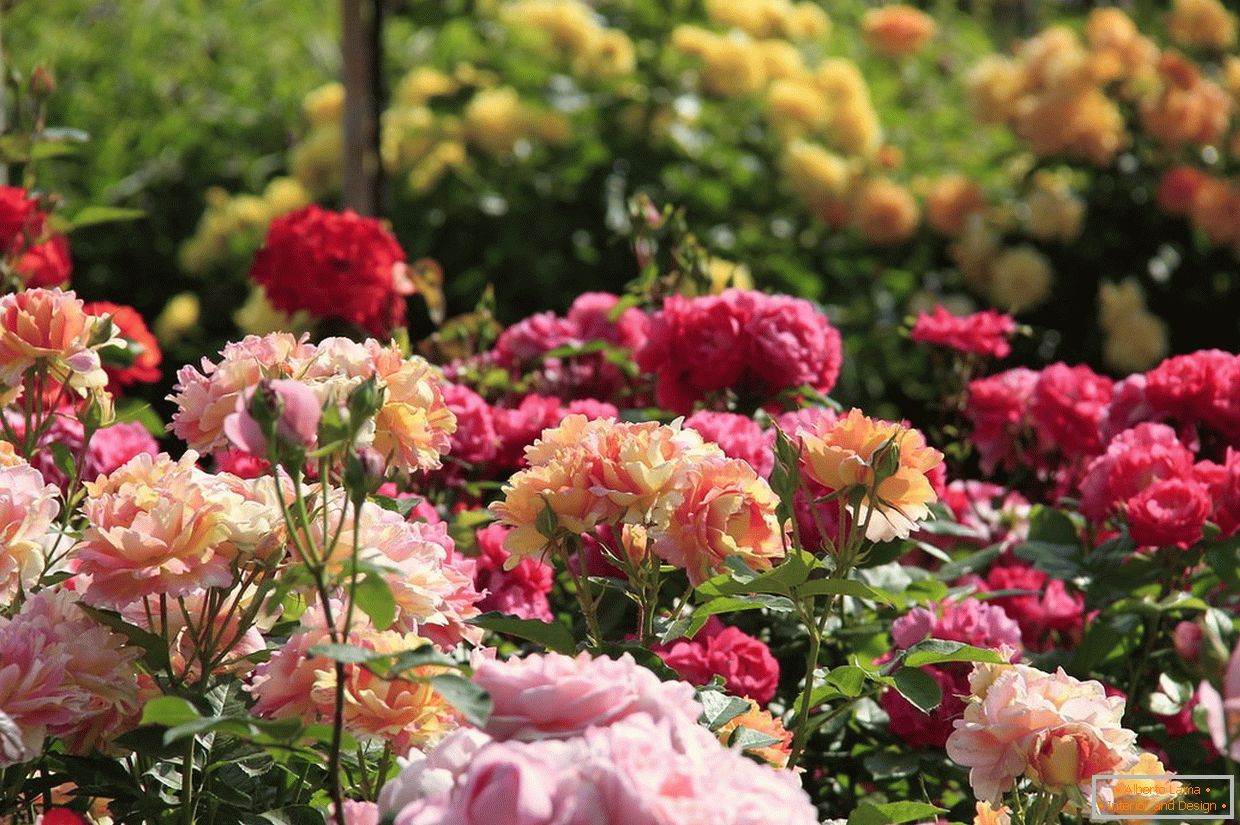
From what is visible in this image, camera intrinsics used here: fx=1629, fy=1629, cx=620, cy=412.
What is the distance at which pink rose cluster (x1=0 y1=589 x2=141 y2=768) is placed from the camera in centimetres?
103

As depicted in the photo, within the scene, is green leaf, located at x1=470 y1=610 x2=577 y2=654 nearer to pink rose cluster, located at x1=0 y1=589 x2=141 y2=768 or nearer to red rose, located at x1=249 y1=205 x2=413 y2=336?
pink rose cluster, located at x1=0 y1=589 x2=141 y2=768

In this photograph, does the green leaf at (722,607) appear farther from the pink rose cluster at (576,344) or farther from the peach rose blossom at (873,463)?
the pink rose cluster at (576,344)

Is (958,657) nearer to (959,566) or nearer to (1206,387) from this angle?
(959,566)

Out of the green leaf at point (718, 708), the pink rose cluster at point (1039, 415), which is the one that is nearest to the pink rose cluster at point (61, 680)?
the green leaf at point (718, 708)

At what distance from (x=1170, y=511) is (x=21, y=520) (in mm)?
1096

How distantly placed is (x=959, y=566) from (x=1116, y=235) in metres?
A: 2.97

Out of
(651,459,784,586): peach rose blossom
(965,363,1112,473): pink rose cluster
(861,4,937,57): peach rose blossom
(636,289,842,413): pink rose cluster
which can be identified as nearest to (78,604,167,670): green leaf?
(651,459,784,586): peach rose blossom

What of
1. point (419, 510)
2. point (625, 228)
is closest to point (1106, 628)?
point (419, 510)

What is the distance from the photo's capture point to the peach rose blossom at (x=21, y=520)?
1.13 meters

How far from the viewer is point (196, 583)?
1058mm

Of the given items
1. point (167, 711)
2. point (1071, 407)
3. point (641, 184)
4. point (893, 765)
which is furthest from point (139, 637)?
point (641, 184)

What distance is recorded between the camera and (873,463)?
1.15 meters

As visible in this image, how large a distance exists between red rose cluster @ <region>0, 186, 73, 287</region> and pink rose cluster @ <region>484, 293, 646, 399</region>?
600 mm

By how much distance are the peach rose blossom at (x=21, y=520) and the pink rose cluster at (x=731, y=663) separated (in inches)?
22.0
